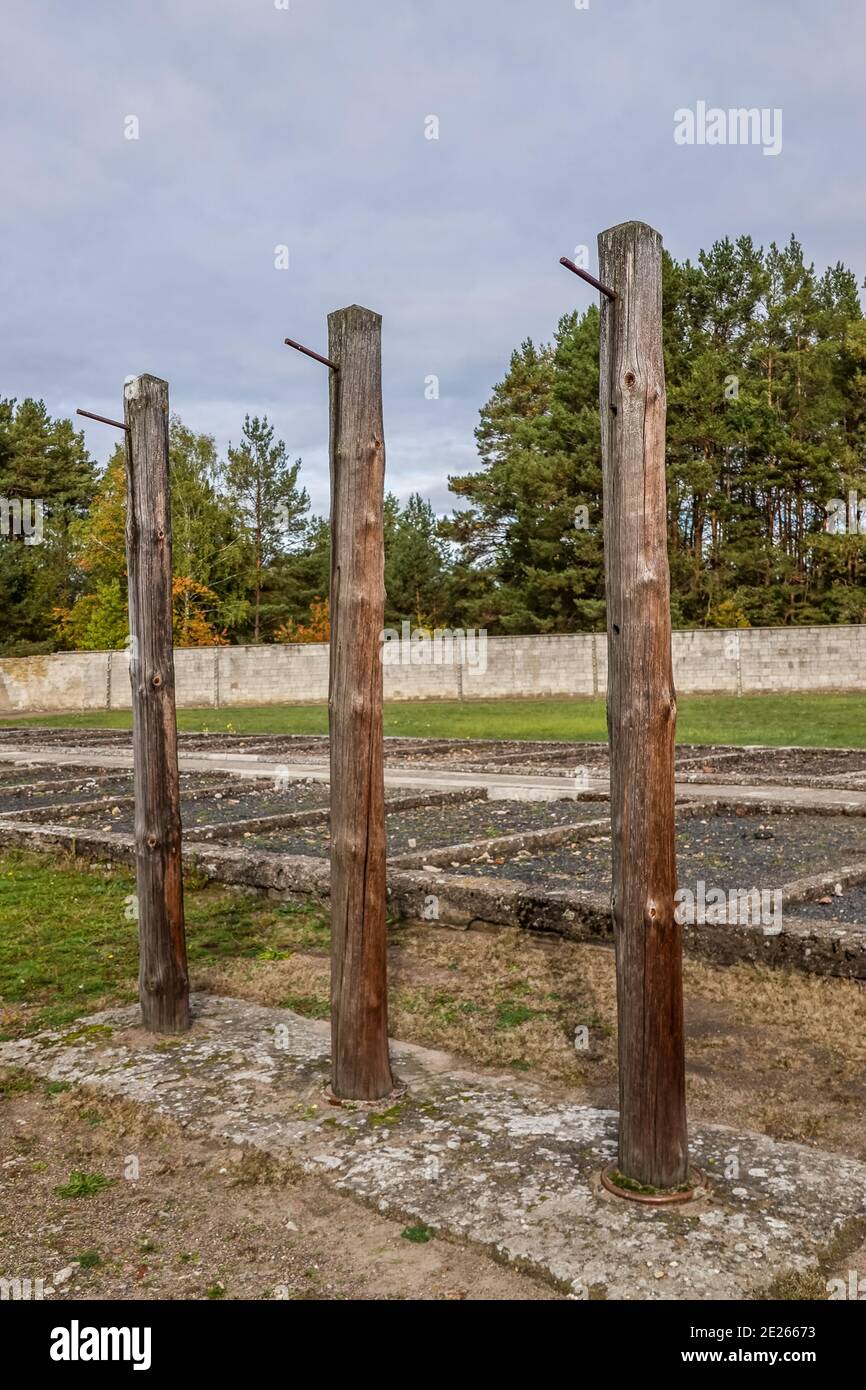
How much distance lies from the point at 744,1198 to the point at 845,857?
16.0 ft

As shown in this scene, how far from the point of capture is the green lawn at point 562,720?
57.4 feet

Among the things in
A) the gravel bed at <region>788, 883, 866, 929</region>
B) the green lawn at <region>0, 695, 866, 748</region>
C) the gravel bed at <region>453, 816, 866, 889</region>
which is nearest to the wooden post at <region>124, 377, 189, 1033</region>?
the gravel bed at <region>453, 816, 866, 889</region>

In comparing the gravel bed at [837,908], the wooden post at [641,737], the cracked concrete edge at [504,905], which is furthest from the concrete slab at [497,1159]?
the gravel bed at [837,908]

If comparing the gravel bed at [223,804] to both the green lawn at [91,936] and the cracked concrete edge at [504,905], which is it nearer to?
the cracked concrete edge at [504,905]

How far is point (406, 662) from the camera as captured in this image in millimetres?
33969

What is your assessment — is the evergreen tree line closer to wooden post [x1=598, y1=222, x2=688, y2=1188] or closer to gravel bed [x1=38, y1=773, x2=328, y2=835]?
gravel bed [x1=38, y1=773, x2=328, y2=835]

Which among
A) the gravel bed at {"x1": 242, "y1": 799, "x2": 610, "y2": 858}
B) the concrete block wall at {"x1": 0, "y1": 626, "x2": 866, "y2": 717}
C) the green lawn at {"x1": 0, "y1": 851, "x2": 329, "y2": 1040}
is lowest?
the green lawn at {"x1": 0, "y1": 851, "x2": 329, "y2": 1040}

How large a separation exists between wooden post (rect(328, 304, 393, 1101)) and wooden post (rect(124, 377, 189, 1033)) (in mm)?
1047

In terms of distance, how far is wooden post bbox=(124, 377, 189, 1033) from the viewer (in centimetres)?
455

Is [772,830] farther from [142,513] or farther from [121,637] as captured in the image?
[121,637]

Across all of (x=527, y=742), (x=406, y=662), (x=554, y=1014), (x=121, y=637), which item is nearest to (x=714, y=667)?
(x=406, y=662)

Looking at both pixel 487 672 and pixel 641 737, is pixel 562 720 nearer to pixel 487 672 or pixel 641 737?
pixel 487 672

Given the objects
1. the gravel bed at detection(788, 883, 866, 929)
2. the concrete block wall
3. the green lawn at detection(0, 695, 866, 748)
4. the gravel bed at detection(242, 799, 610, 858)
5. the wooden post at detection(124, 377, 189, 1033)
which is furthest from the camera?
the concrete block wall

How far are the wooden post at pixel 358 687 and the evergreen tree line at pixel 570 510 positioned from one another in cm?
3436
